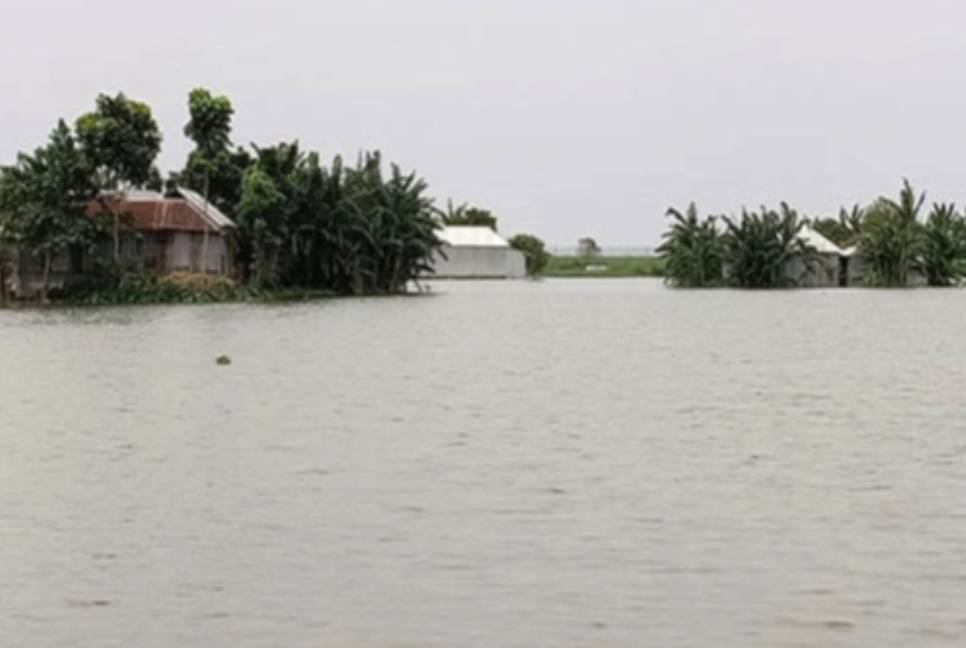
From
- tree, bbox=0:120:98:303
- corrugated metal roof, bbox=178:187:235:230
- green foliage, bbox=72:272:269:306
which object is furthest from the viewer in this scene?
corrugated metal roof, bbox=178:187:235:230

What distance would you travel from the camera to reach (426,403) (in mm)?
24609

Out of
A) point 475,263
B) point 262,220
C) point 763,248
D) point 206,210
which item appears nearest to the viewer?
point 262,220

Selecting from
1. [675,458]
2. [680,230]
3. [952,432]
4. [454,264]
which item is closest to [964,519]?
[675,458]

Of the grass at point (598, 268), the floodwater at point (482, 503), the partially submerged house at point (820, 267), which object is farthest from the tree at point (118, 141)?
the grass at point (598, 268)

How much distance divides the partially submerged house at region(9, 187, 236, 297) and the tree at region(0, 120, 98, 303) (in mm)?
2089

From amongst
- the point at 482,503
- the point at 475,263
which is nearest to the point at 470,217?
the point at 475,263

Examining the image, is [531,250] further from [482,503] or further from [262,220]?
[482,503]

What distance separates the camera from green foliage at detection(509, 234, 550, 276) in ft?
394

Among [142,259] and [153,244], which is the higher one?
[153,244]

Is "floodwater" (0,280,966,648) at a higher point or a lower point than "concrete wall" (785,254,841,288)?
lower

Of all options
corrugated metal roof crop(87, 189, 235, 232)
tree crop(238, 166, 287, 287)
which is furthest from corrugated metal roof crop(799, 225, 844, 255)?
corrugated metal roof crop(87, 189, 235, 232)

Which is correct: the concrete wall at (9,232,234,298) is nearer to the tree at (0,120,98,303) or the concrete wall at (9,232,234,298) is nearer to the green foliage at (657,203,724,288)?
the tree at (0,120,98,303)

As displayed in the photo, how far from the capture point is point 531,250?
12156 cm

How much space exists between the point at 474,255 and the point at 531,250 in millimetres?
16954
